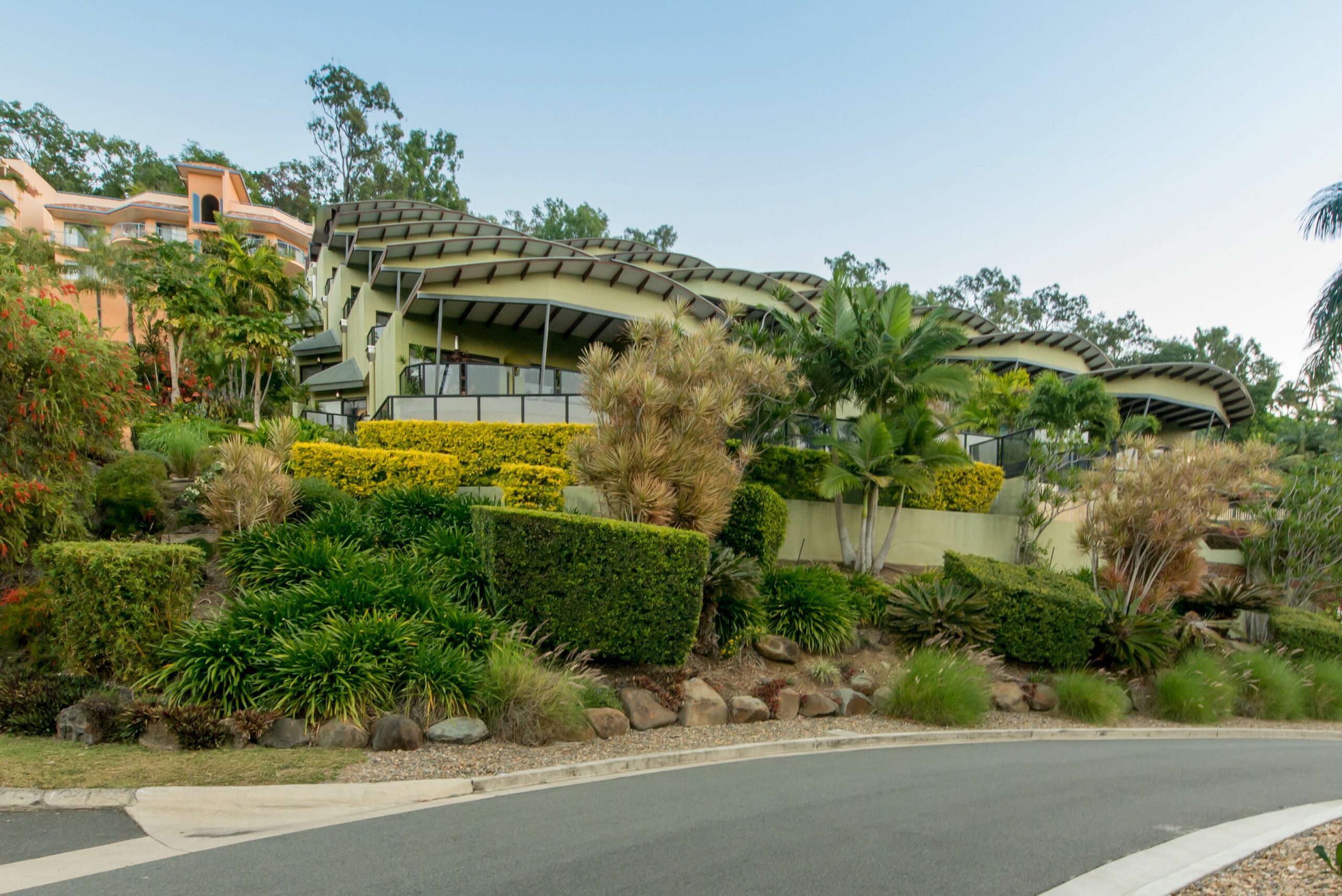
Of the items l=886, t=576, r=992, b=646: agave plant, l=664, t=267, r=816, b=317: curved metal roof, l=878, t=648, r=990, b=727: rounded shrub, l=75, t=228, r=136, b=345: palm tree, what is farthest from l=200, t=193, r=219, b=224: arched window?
l=878, t=648, r=990, b=727: rounded shrub

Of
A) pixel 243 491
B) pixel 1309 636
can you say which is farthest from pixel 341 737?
pixel 1309 636

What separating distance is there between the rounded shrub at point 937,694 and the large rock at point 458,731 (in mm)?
5768

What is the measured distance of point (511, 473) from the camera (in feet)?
46.1

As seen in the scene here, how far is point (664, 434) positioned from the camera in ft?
38.0

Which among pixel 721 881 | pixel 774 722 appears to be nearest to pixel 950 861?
pixel 721 881

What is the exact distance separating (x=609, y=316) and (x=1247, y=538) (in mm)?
17798

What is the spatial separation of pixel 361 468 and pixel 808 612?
8.11 metres

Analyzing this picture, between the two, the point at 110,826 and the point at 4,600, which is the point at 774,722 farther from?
the point at 4,600

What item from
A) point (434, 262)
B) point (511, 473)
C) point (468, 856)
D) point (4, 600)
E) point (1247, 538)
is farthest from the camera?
point (434, 262)

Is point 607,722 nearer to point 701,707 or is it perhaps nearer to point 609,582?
point 701,707

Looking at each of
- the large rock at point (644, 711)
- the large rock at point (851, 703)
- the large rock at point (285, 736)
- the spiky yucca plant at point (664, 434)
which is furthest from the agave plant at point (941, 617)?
the large rock at point (285, 736)

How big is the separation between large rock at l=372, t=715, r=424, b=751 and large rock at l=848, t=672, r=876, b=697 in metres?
6.25

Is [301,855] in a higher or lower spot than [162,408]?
lower

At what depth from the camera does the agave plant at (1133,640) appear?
13.9m
